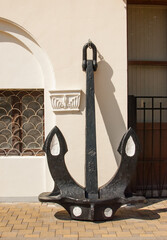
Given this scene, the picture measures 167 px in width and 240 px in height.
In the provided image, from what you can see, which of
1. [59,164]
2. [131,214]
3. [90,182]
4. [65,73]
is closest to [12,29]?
[65,73]

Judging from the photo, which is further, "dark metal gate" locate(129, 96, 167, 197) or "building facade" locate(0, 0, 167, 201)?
"dark metal gate" locate(129, 96, 167, 197)

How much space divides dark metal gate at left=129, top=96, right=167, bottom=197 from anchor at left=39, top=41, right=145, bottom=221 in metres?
1.24

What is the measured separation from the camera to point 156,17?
5.73 meters

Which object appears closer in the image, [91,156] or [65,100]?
[91,156]

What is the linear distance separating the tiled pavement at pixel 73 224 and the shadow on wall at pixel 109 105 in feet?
3.13

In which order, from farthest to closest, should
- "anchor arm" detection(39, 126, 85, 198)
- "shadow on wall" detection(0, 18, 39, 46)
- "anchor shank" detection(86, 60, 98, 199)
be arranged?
"shadow on wall" detection(0, 18, 39, 46), "anchor shank" detection(86, 60, 98, 199), "anchor arm" detection(39, 126, 85, 198)

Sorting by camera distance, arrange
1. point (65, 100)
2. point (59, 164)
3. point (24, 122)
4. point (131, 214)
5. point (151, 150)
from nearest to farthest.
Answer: point (59, 164) < point (131, 214) < point (65, 100) < point (24, 122) < point (151, 150)

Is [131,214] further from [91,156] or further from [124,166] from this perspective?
[91,156]

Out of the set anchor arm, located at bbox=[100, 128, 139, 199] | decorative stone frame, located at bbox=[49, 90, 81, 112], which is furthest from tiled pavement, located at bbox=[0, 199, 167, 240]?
decorative stone frame, located at bbox=[49, 90, 81, 112]

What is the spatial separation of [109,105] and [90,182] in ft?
4.34

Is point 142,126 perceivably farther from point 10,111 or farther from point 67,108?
point 10,111

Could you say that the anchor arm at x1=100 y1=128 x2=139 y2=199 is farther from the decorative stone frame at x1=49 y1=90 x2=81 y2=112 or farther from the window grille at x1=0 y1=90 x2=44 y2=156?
the window grille at x1=0 y1=90 x2=44 y2=156

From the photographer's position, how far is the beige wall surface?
475cm

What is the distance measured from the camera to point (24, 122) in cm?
512
